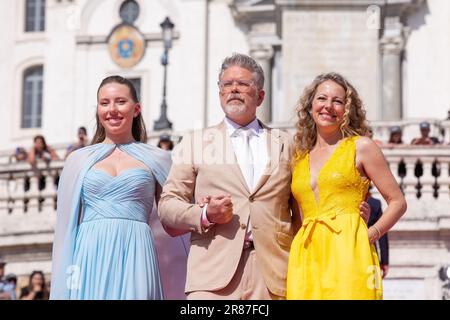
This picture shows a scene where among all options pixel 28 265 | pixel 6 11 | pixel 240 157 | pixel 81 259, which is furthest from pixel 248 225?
pixel 6 11

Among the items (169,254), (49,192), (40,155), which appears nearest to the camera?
(169,254)

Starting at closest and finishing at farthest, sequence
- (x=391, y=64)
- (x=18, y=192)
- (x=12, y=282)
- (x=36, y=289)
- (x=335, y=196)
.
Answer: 1. (x=335, y=196)
2. (x=36, y=289)
3. (x=12, y=282)
4. (x=18, y=192)
5. (x=391, y=64)

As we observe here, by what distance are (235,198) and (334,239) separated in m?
0.69

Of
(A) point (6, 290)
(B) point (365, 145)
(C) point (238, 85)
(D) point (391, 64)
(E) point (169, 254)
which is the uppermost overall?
(D) point (391, 64)

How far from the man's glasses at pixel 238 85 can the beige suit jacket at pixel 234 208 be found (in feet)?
0.91

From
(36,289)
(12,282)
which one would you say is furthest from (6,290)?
(36,289)

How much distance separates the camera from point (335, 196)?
30.6 ft

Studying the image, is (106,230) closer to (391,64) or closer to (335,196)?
(335,196)

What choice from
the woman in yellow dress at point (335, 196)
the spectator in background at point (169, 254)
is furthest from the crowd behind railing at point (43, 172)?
the woman in yellow dress at point (335, 196)

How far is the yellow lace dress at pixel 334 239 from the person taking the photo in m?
8.98

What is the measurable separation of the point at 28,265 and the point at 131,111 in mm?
11901

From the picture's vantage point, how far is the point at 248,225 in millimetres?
9344

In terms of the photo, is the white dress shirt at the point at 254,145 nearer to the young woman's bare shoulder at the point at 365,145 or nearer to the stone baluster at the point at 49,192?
the young woman's bare shoulder at the point at 365,145

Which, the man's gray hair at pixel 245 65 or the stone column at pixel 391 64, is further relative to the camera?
the stone column at pixel 391 64
